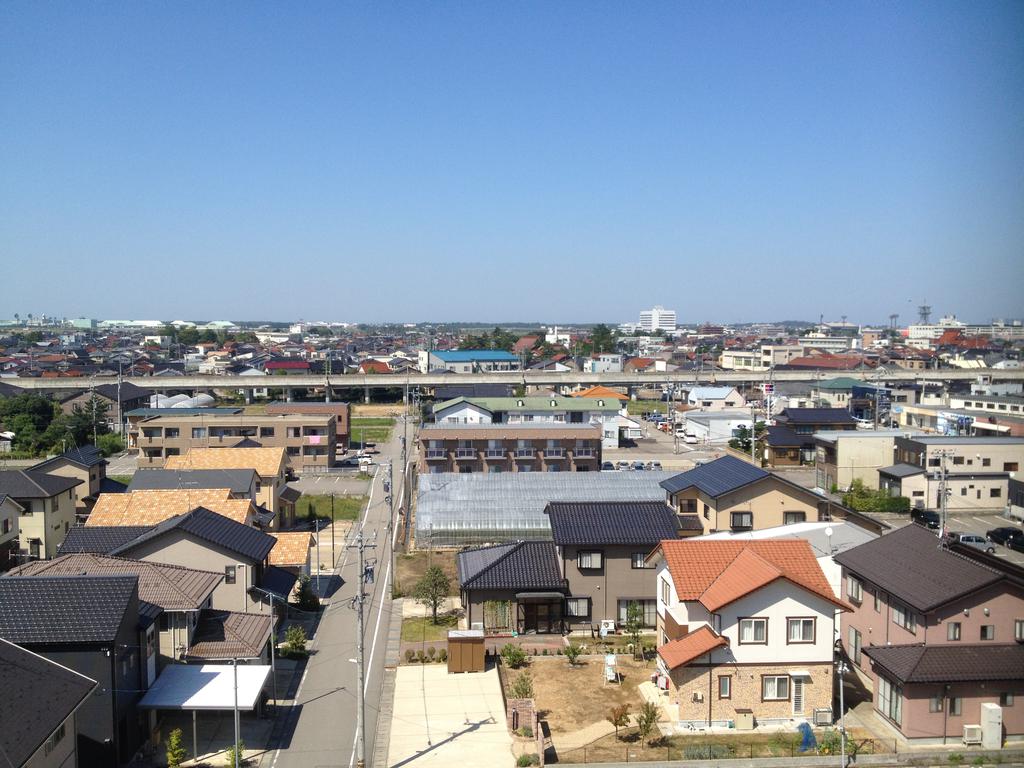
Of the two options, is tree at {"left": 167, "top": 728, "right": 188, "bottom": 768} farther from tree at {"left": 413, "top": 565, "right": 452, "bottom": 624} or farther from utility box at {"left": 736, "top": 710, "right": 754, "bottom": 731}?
utility box at {"left": 736, "top": 710, "right": 754, "bottom": 731}

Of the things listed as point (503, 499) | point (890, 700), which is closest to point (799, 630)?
point (890, 700)

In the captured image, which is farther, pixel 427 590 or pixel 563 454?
pixel 563 454

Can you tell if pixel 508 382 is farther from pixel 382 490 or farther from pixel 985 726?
pixel 985 726

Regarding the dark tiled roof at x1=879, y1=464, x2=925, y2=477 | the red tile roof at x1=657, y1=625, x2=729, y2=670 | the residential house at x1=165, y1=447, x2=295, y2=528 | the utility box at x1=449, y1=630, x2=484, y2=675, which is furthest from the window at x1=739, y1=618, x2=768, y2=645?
the dark tiled roof at x1=879, y1=464, x2=925, y2=477

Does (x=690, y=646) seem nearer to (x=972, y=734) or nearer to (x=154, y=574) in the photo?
(x=972, y=734)

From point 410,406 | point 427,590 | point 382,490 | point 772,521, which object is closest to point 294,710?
point 427,590

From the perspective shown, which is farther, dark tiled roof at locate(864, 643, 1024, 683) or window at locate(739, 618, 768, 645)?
window at locate(739, 618, 768, 645)
